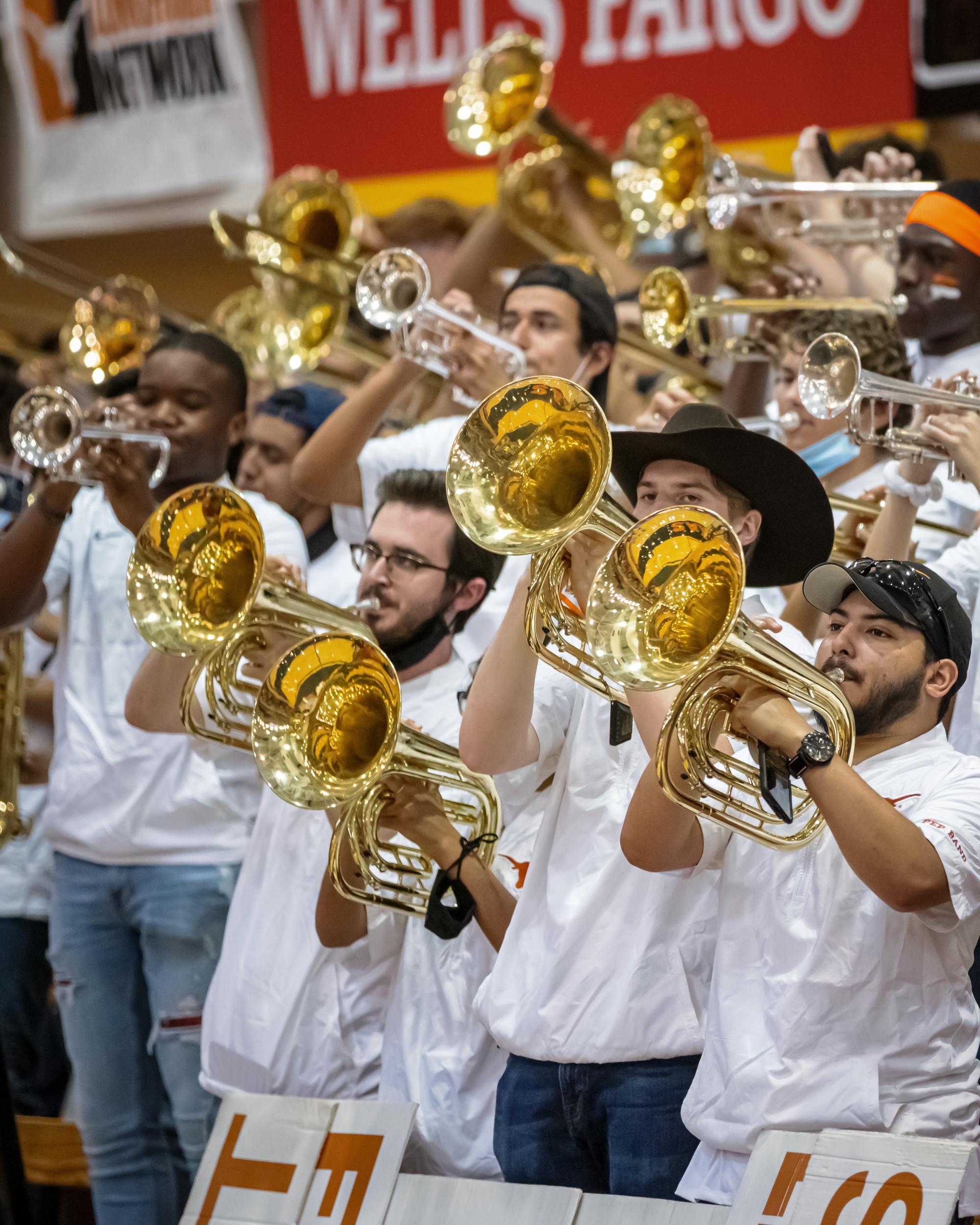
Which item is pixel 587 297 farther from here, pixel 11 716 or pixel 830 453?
pixel 11 716

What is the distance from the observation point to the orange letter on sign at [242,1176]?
3.13 meters

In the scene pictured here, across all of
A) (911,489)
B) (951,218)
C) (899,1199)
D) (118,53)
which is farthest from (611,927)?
(118,53)

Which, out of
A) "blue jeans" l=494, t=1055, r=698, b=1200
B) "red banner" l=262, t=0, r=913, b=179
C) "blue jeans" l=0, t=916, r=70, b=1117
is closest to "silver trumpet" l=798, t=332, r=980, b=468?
"blue jeans" l=494, t=1055, r=698, b=1200

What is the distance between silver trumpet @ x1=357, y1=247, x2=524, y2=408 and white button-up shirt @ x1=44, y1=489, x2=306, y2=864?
556 millimetres

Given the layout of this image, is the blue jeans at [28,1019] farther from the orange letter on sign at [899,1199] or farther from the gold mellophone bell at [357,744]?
the orange letter on sign at [899,1199]

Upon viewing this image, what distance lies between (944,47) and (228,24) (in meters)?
3.63

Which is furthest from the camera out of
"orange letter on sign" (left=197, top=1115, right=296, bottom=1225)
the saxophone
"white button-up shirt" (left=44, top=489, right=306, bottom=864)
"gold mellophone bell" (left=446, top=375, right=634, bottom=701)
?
the saxophone

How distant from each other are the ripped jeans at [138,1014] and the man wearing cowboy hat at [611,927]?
45.0 inches

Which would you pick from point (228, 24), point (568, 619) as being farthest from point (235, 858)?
point (228, 24)

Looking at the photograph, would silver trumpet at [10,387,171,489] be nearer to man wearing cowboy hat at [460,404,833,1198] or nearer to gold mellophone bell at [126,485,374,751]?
gold mellophone bell at [126,485,374,751]

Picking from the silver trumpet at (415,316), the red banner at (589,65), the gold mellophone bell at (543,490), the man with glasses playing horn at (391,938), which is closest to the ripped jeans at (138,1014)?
the man with glasses playing horn at (391,938)

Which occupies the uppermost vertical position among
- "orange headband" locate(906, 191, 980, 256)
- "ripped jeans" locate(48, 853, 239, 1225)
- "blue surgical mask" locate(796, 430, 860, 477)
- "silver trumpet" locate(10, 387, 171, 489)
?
"orange headband" locate(906, 191, 980, 256)

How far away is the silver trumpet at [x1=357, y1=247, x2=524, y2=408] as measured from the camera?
423 cm

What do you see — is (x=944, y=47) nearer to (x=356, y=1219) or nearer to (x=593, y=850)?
(x=593, y=850)
